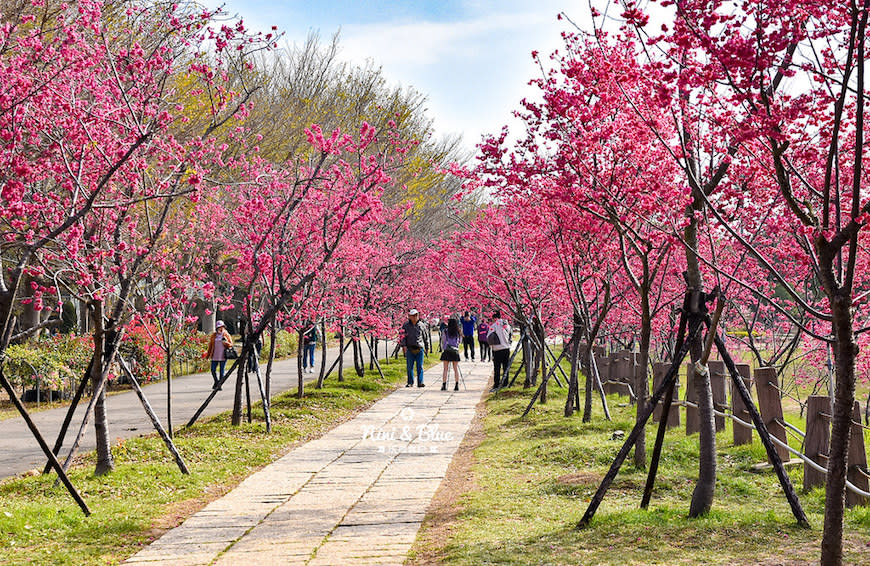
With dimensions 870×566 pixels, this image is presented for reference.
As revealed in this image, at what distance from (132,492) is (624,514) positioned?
4.41 meters

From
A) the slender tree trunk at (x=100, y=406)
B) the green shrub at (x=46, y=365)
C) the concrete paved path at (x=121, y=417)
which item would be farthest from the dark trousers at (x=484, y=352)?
the slender tree trunk at (x=100, y=406)

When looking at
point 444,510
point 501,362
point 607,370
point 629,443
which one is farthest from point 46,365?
point 629,443

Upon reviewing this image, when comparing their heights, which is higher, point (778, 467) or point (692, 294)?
point (692, 294)

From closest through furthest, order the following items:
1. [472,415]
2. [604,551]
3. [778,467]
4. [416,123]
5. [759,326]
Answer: [604,551] → [778,467] → [472,415] → [759,326] → [416,123]

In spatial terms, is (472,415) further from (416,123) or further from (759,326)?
(416,123)

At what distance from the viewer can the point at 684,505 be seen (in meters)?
6.68

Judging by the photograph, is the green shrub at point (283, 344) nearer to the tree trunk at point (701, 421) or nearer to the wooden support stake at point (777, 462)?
the tree trunk at point (701, 421)

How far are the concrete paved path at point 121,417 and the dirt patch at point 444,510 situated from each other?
14.4 ft

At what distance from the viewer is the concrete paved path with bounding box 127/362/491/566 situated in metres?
5.82

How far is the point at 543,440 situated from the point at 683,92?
5.76 m

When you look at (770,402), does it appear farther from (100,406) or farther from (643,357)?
(100,406)

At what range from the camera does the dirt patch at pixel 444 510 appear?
18.5ft

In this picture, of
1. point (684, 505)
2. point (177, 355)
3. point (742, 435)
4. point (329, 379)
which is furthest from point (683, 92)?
point (177, 355)

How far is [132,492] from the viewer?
26.2 feet
